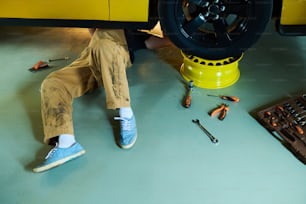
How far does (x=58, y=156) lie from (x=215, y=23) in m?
1.00

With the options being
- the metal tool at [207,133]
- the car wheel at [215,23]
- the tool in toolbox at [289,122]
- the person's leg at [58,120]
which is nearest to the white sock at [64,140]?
the person's leg at [58,120]

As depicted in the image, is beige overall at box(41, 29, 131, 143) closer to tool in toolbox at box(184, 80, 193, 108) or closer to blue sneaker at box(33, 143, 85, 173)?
blue sneaker at box(33, 143, 85, 173)

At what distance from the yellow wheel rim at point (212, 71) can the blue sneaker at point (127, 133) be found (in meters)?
0.52

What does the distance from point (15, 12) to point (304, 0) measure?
4.96 feet

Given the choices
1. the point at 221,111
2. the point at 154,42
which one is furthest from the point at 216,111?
the point at 154,42

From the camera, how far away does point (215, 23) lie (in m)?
2.00

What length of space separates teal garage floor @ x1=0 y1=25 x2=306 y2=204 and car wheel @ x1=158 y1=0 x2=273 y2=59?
0.82 ft

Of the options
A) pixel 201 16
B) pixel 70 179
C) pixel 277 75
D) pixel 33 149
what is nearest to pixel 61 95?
pixel 33 149

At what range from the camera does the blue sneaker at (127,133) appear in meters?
1.80

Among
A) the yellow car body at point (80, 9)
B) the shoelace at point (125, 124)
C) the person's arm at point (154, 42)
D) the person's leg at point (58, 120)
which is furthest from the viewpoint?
the person's arm at point (154, 42)

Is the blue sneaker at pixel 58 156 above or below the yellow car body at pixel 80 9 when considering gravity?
below

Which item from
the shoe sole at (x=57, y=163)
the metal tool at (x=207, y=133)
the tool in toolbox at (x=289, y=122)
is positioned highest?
the tool in toolbox at (x=289, y=122)

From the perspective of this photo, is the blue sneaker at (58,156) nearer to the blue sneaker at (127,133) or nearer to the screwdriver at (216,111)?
the blue sneaker at (127,133)

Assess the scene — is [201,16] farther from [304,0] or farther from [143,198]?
[143,198]
